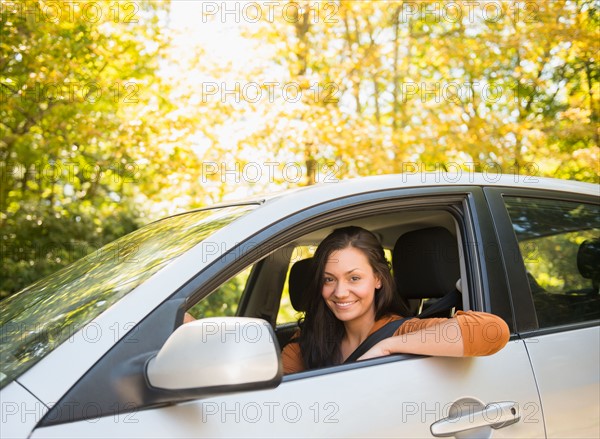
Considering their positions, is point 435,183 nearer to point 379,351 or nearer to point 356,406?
point 379,351

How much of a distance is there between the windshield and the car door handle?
0.86m

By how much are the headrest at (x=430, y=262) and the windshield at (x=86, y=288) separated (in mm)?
848

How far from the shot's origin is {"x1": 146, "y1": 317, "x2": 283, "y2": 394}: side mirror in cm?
159

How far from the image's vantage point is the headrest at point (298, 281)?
3.21 m

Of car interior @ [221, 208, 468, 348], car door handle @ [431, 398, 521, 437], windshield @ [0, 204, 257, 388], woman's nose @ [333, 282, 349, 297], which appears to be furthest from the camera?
Result: car interior @ [221, 208, 468, 348]

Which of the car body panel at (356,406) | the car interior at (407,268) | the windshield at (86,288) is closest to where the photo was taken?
the car body panel at (356,406)

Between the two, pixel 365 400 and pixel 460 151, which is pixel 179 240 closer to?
pixel 365 400

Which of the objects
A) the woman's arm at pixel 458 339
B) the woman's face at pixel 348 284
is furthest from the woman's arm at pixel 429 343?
the woman's face at pixel 348 284

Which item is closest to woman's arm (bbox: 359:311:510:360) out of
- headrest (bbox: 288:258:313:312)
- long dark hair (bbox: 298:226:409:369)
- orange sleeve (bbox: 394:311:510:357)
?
orange sleeve (bbox: 394:311:510:357)

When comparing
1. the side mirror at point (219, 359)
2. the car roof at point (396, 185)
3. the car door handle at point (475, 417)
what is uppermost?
the car roof at point (396, 185)

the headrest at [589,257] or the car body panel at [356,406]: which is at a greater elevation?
the headrest at [589,257]

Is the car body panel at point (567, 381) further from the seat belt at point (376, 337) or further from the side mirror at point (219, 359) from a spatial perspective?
the side mirror at point (219, 359)

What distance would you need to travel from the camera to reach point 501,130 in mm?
8016

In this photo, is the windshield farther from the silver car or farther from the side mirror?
the side mirror
